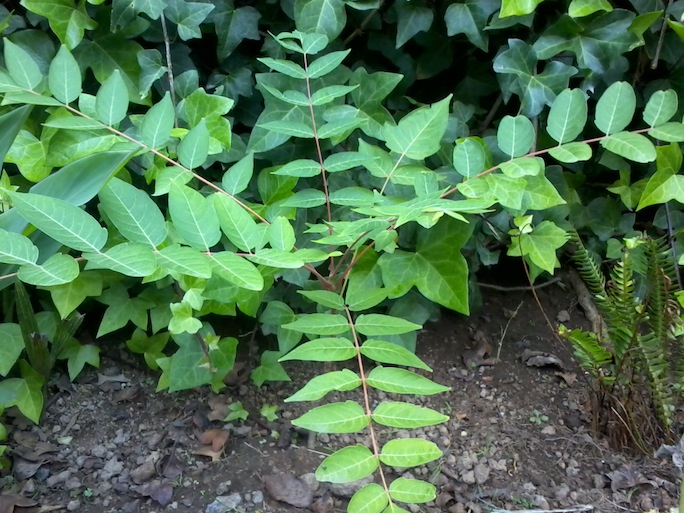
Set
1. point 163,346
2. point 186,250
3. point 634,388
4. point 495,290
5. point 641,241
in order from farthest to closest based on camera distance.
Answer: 1. point 495,290
2. point 163,346
3. point 634,388
4. point 641,241
5. point 186,250

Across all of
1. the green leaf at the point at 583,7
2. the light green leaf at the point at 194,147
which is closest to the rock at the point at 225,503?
the light green leaf at the point at 194,147

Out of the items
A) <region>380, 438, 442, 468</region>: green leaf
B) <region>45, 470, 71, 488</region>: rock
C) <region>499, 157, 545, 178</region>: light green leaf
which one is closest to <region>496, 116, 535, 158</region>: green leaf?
<region>499, 157, 545, 178</region>: light green leaf

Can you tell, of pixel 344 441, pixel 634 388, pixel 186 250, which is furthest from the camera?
pixel 344 441

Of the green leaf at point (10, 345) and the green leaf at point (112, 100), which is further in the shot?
the green leaf at point (10, 345)

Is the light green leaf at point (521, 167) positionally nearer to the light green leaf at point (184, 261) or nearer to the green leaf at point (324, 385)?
the green leaf at point (324, 385)

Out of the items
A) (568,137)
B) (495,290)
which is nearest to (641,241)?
(568,137)

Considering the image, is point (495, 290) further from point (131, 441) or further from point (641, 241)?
point (131, 441)

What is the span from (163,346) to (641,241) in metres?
1.03

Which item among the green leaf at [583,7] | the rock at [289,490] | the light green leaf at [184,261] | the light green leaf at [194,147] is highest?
the green leaf at [583,7]

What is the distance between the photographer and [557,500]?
1222mm

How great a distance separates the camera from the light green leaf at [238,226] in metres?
0.97

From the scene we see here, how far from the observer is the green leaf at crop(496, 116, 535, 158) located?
1.19m

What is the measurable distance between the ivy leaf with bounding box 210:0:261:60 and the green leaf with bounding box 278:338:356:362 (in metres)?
0.82

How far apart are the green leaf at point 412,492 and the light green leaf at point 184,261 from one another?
1.27ft
